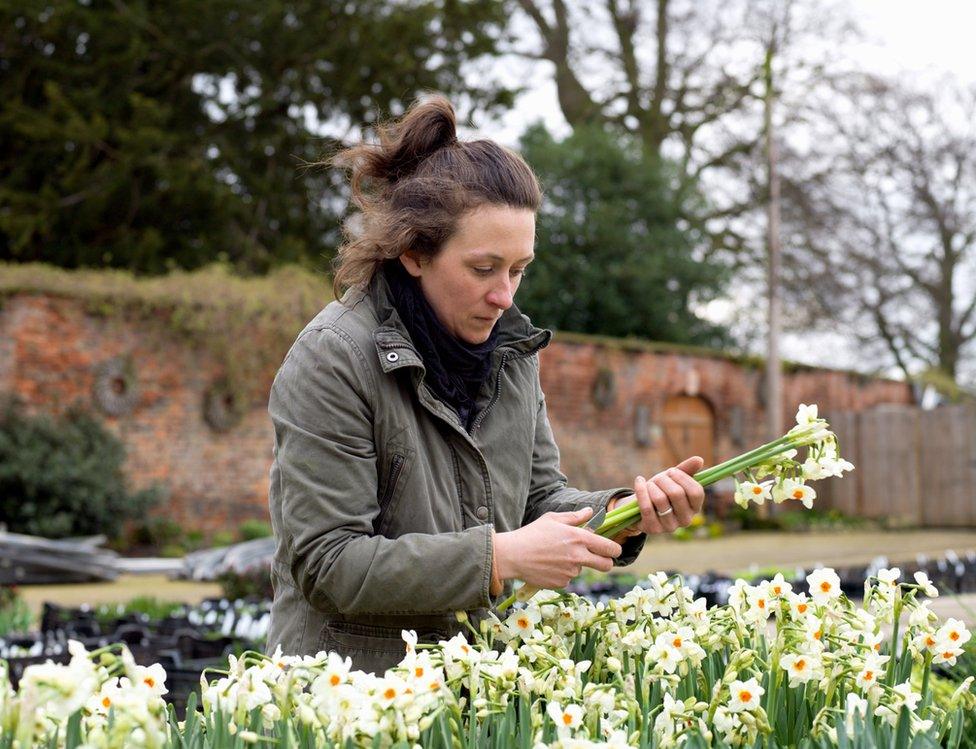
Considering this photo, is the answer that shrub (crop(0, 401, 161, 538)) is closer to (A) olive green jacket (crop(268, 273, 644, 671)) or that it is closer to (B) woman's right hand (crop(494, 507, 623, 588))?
(A) olive green jacket (crop(268, 273, 644, 671))

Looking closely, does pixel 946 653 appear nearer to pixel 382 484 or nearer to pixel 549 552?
pixel 549 552

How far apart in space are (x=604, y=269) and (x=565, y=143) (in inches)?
92.2

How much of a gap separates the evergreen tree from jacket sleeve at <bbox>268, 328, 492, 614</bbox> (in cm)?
1593

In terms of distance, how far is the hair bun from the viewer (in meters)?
2.04

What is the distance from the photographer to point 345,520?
5.69ft

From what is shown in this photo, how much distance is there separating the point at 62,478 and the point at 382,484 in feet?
31.3

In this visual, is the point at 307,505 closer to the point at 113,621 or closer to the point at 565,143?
the point at 113,621

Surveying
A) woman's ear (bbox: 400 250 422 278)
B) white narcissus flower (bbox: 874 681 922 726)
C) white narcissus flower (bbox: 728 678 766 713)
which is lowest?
white narcissus flower (bbox: 874 681 922 726)

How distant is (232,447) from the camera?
40.5ft

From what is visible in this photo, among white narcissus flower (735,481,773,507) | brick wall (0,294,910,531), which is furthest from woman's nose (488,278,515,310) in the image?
brick wall (0,294,910,531)

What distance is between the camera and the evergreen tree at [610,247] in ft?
59.0

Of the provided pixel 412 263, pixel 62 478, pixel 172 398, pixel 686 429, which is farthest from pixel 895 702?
pixel 686 429

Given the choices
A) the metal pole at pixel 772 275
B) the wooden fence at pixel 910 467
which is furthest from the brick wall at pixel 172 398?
the wooden fence at pixel 910 467

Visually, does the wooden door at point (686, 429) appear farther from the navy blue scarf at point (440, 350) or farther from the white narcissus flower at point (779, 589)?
the white narcissus flower at point (779, 589)
